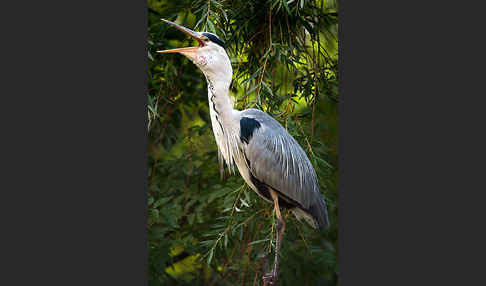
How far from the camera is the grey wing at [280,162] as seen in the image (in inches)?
113

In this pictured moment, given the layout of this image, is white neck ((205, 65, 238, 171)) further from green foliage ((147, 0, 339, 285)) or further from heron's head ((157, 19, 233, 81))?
green foliage ((147, 0, 339, 285))

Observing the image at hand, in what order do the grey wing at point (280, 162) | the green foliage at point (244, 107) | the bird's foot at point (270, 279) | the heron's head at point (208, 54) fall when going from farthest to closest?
the green foliage at point (244, 107) → the bird's foot at point (270, 279) → the grey wing at point (280, 162) → the heron's head at point (208, 54)

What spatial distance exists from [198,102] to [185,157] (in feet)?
1.40

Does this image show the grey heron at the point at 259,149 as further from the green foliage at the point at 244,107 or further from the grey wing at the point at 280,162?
the green foliage at the point at 244,107

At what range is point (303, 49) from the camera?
10.9ft

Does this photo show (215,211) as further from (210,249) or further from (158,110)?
(158,110)

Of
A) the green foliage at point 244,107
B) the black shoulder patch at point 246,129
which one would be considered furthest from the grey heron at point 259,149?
the green foliage at point 244,107

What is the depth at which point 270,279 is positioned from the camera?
300 centimetres

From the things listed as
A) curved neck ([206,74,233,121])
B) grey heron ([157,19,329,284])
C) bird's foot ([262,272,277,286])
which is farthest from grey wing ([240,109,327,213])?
bird's foot ([262,272,277,286])

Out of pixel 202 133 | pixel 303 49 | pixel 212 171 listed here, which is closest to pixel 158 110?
pixel 202 133

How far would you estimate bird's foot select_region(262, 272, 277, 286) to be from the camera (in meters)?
2.99

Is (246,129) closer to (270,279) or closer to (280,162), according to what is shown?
(280,162)

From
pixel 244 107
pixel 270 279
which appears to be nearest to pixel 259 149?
pixel 244 107

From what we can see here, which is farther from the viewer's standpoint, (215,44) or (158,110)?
(158,110)
